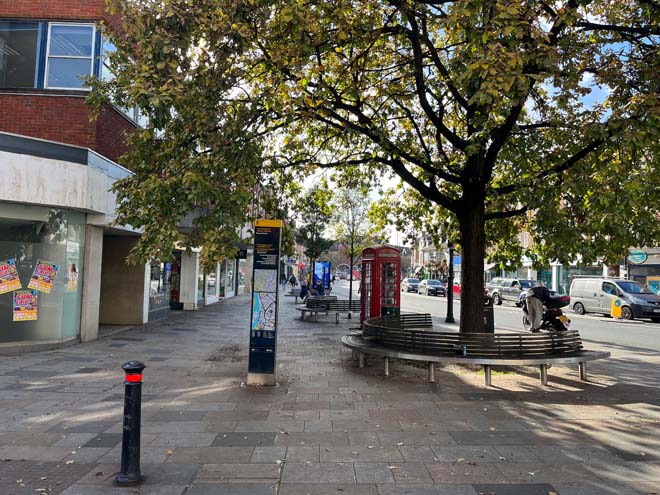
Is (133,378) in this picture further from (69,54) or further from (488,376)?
(69,54)

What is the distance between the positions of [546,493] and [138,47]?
715cm

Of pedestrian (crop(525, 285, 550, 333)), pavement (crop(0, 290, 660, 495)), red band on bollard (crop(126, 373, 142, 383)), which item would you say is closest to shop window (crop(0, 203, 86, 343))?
pavement (crop(0, 290, 660, 495))

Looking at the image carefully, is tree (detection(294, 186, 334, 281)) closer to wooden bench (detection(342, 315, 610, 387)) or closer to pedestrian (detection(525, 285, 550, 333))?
pedestrian (detection(525, 285, 550, 333))

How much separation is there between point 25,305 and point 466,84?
31.5 ft

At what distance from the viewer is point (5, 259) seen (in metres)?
9.92

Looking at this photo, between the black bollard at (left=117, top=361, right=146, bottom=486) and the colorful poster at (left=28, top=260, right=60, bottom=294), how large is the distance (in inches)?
297

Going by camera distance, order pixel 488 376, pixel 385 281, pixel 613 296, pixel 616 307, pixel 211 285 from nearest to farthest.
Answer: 1. pixel 488 376
2. pixel 385 281
3. pixel 616 307
4. pixel 613 296
5. pixel 211 285

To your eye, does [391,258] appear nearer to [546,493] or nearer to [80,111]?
[80,111]

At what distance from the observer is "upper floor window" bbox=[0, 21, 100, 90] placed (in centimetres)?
1145

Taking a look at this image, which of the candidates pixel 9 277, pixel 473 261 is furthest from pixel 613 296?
pixel 9 277

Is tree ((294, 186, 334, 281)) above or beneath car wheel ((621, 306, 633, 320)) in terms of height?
above

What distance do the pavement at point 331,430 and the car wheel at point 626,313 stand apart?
→ 12.7 m

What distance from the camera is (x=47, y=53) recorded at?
1144 centimetres

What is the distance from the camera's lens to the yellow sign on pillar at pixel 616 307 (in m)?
21.1
